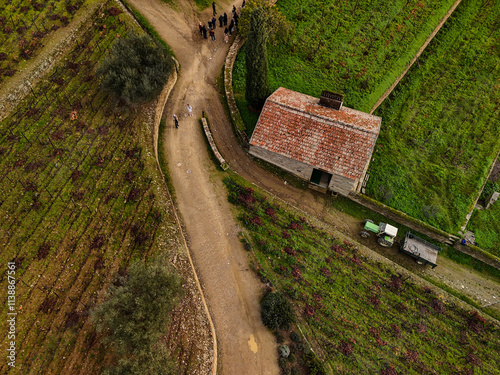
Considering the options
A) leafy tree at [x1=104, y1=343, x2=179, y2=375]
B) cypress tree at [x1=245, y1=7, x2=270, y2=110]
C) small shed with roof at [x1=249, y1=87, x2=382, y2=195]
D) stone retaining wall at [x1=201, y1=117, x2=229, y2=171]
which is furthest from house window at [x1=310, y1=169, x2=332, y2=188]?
leafy tree at [x1=104, y1=343, x2=179, y2=375]

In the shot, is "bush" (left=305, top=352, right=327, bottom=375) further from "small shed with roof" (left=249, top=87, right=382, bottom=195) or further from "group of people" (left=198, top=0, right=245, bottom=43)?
"group of people" (left=198, top=0, right=245, bottom=43)

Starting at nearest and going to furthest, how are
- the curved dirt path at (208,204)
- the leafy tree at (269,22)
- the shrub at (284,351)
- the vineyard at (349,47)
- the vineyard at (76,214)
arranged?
the vineyard at (76,214) < the shrub at (284,351) < the curved dirt path at (208,204) < the leafy tree at (269,22) < the vineyard at (349,47)

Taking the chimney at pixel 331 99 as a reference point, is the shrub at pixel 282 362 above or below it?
below

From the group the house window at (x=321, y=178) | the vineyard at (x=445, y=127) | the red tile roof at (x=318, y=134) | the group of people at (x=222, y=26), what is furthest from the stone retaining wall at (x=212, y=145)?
the vineyard at (x=445, y=127)

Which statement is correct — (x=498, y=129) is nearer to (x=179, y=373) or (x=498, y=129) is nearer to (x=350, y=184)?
(x=350, y=184)

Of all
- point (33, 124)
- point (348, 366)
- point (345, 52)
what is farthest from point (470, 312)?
point (33, 124)

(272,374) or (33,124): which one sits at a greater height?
(33,124)

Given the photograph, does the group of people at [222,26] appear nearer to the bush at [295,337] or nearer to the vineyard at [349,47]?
the vineyard at [349,47]

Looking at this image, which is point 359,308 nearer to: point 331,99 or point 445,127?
point 331,99
